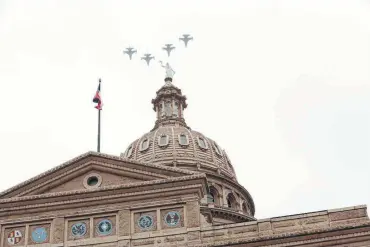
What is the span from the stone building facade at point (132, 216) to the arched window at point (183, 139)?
32.8 m

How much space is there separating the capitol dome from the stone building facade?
24.6 m

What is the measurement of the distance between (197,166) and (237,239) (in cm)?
3347

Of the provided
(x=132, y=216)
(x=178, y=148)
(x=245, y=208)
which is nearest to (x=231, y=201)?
(x=245, y=208)

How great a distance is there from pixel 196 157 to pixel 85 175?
104 ft

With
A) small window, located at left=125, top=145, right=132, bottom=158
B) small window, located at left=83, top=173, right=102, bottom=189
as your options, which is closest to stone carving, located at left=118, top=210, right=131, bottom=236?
small window, located at left=83, top=173, right=102, bottom=189

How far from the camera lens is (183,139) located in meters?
72.5

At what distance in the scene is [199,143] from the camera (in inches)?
2862

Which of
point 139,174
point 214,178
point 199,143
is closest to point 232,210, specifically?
point 214,178

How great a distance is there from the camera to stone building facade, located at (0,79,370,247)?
3475 centimetres

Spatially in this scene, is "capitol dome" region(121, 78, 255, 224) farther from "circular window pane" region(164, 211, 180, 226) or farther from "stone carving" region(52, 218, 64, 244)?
"stone carving" region(52, 218, 64, 244)

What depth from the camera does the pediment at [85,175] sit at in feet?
126

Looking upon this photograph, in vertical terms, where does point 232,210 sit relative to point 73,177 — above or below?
above

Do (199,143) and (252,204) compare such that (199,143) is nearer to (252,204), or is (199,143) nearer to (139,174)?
(252,204)

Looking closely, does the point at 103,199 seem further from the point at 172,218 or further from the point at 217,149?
the point at 217,149
